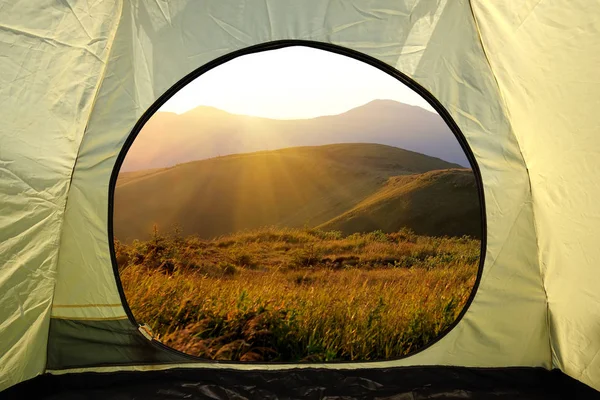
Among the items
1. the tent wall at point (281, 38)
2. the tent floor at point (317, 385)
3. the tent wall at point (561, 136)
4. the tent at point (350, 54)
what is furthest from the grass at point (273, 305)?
the tent wall at point (561, 136)

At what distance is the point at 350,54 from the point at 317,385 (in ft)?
4.76

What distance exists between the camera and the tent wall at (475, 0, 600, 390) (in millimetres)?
1587

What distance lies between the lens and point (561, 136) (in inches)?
69.8

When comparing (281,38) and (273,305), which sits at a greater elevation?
(281,38)

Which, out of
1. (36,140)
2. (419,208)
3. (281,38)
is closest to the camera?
(36,140)

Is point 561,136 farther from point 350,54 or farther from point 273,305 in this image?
point 273,305

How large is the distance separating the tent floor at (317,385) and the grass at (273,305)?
0.22 metres

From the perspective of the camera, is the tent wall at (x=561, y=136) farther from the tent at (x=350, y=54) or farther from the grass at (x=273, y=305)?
the grass at (x=273, y=305)

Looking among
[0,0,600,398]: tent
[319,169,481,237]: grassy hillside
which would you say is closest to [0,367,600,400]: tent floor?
[0,0,600,398]: tent

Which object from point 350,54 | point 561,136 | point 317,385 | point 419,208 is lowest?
point 317,385

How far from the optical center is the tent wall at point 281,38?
6.34 ft

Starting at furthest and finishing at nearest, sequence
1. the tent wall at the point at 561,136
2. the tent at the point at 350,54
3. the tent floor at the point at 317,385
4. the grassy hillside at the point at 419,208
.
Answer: the grassy hillside at the point at 419,208 → the tent floor at the point at 317,385 → the tent at the point at 350,54 → the tent wall at the point at 561,136

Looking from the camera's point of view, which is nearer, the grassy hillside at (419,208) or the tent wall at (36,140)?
the tent wall at (36,140)

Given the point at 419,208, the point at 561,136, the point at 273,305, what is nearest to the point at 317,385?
the point at 273,305
